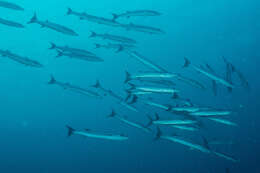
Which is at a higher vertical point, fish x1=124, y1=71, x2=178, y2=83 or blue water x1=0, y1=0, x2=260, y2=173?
fish x1=124, y1=71, x2=178, y2=83

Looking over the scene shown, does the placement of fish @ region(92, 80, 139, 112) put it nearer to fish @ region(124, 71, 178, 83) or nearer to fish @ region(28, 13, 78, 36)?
fish @ region(124, 71, 178, 83)

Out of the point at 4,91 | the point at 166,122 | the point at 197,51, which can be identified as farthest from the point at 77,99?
the point at 166,122

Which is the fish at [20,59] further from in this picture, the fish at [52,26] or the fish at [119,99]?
the fish at [119,99]

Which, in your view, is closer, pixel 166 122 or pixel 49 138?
pixel 166 122

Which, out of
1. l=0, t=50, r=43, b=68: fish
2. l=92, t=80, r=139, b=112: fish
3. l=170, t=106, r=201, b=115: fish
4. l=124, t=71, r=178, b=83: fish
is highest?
l=124, t=71, r=178, b=83: fish

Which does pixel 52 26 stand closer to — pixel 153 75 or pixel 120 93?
pixel 153 75

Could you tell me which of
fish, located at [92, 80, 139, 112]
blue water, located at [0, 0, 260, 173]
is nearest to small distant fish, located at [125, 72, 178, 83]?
fish, located at [92, 80, 139, 112]

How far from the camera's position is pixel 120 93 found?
28672mm

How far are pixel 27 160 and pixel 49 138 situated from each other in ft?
11.1

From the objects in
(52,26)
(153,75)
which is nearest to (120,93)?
(52,26)

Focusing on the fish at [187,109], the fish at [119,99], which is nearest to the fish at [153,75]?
the fish at [187,109]

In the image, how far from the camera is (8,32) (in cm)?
3147

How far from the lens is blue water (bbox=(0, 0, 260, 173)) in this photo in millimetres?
20281

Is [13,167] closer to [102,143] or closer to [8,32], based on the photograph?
[102,143]
